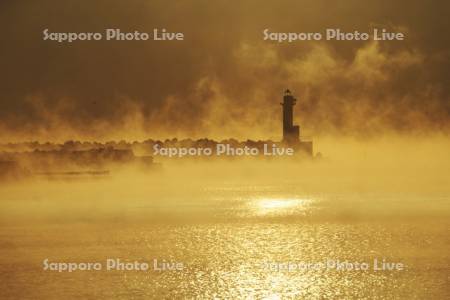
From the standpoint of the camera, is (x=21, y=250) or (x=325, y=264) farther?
(x=21, y=250)

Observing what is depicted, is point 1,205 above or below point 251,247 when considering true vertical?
above

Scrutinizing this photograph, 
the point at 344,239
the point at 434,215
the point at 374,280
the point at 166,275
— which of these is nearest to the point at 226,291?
the point at 166,275

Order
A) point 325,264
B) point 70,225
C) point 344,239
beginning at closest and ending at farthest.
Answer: point 325,264 → point 344,239 → point 70,225

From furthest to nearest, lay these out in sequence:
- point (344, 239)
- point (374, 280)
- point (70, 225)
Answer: point (70, 225) < point (344, 239) < point (374, 280)

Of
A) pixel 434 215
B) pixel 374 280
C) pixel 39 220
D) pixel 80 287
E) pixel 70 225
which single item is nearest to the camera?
pixel 80 287

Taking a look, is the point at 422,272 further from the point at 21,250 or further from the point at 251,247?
the point at 21,250

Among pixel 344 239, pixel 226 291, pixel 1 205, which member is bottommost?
pixel 226 291

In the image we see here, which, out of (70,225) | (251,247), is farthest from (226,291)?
(70,225)

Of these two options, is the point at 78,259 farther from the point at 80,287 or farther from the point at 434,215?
the point at 434,215

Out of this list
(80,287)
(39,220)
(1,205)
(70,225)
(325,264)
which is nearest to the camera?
(80,287)
